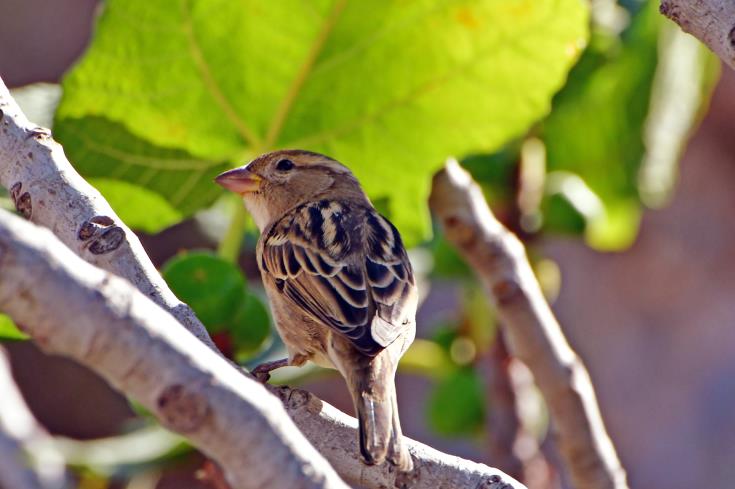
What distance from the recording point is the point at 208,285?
2176 millimetres

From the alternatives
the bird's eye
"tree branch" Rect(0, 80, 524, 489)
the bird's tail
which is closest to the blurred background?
the bird's eye

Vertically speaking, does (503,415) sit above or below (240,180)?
below

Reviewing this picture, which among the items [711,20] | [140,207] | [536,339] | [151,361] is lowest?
[140,207]

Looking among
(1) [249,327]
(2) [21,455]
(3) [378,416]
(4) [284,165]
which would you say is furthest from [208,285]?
(2) [21,455]

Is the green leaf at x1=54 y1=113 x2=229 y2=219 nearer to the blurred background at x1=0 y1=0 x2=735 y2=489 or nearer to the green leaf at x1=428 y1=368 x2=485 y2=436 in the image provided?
the blurred background at x1=0 y1=0 x2=735 y2=489

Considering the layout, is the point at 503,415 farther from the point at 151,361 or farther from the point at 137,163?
the point at 151,361

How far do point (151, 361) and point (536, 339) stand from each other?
1.37m

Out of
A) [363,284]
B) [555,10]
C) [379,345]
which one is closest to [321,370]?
[363,284]

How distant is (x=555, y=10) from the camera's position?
245cm

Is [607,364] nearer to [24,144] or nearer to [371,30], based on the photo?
[371,30]

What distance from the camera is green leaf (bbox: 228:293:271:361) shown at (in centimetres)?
229

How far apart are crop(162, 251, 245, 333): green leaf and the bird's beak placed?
15.1 inches

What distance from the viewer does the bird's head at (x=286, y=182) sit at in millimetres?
2754

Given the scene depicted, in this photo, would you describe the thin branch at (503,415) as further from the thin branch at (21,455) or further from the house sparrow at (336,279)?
the thin branch at (21,455)
